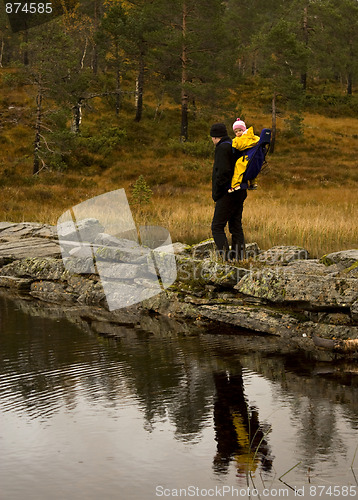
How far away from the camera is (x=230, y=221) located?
358 inches

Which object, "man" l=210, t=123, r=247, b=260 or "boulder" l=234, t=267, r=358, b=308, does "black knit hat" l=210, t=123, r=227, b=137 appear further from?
"boulder" l=234, t=267, r=358, b=308

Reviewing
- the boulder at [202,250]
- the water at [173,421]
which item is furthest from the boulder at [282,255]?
the water at [173,421]

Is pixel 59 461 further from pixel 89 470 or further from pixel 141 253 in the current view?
pixel 141 253

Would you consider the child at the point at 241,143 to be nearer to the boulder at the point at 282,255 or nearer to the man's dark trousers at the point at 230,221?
the man's dark trousers at the point at 230,221

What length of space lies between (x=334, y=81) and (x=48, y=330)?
6868 centimetres

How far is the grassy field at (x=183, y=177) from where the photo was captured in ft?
43.8

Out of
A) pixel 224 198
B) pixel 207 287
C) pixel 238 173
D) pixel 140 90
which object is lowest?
pixel 207 287

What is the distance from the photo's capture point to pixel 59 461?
4.10 metres

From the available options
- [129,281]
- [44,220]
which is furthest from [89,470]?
[44,220]

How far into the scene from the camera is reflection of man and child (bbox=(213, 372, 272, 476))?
402cm

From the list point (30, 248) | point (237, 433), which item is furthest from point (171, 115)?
point (237, 433)

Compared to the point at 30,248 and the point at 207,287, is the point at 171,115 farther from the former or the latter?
the point at 207,287

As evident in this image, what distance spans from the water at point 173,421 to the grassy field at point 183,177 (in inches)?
191

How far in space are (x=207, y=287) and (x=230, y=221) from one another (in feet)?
3.36
